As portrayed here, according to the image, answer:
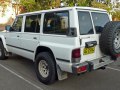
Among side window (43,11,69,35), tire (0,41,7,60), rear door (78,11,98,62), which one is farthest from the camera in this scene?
tire (0,41,7,60)

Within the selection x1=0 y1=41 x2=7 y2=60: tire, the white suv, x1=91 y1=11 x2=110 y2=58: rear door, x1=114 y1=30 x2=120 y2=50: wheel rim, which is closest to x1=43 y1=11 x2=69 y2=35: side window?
the white suv

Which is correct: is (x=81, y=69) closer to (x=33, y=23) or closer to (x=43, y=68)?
(x=43, y=68)

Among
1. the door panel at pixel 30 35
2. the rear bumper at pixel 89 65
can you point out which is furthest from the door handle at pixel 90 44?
the door panel at pixel 30 35

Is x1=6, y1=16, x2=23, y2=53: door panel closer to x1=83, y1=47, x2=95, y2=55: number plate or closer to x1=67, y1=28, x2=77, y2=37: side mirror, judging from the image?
x1=67, y1=28, x2=77, y2=37: side mirror

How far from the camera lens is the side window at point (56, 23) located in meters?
4.50

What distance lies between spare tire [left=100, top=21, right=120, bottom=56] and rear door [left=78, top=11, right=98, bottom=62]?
201mm

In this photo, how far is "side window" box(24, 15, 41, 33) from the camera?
5386 mm

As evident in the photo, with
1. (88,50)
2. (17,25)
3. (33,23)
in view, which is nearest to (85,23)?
(88,50)

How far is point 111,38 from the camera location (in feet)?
14.5

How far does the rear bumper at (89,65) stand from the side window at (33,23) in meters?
1.67

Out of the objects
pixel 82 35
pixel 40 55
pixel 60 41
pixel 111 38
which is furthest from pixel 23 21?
pixel 111 38

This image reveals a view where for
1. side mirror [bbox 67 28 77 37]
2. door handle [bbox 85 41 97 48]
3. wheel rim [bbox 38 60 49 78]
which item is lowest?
wheel rim [bbox 38 60 49 78]

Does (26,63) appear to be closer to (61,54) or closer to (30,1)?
(61,54)

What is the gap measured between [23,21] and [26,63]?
184 cm
